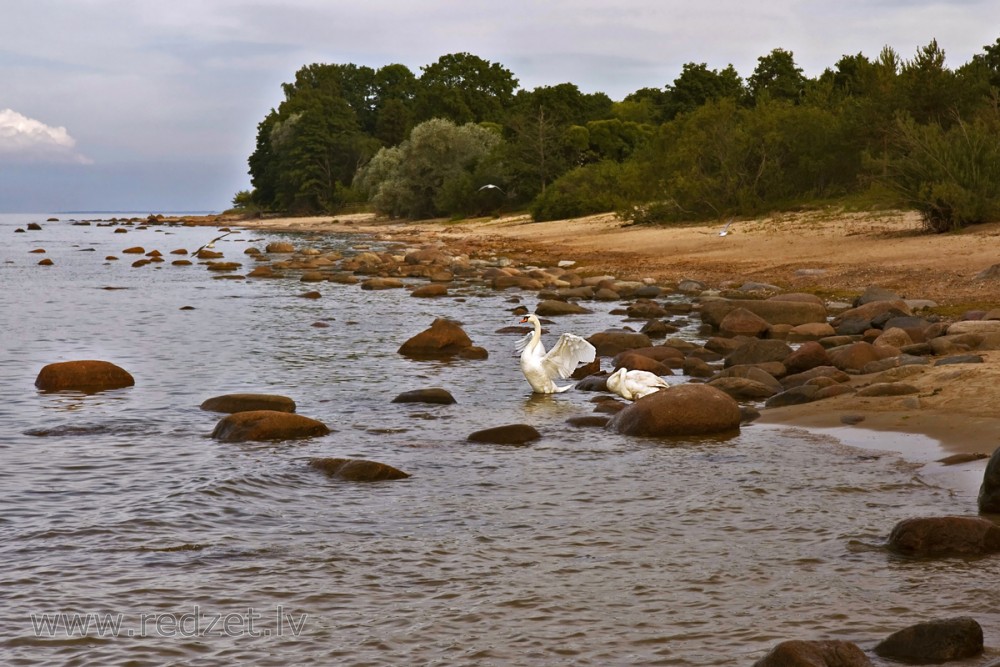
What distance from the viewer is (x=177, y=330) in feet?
67.8

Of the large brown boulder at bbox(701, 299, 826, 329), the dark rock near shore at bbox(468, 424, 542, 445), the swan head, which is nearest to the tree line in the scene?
the large brown boulder at bbox(701, 299, 826, 329)

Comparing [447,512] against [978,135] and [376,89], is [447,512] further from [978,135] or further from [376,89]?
[376,89]

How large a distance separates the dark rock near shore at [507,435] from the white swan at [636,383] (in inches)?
76.2

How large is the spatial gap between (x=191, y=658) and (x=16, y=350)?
1430 centimetres

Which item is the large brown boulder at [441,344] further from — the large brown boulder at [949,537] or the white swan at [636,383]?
the large brown boulder at [949,537]

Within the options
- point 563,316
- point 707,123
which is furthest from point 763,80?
point 563,316

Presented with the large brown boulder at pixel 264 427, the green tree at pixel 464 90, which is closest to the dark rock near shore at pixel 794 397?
the large brown boulder at pixel 264 427

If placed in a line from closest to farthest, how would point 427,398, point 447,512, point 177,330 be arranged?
1. point 447,512
2. point 427,398
3. point 177,330

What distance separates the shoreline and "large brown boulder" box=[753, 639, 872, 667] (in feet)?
11.3

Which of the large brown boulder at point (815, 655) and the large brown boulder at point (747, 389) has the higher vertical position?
the large brown boulder at point (747, 389)

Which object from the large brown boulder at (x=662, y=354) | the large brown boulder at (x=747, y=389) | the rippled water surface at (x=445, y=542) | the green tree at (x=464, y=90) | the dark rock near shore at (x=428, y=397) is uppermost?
the green tree at (x=464, y=90)

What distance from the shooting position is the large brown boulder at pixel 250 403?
1180 centimetres

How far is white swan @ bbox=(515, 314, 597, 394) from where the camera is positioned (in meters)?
13.2

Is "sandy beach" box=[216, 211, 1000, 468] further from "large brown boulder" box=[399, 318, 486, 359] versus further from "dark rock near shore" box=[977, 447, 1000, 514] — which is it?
"large brown boulder" box=[399, 318, 486, 359]
